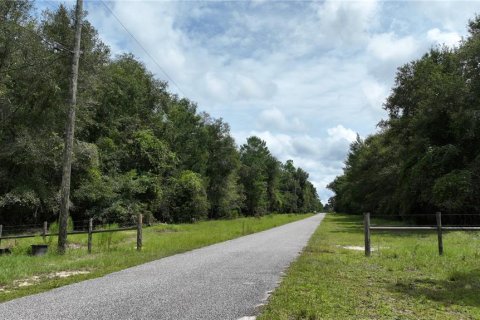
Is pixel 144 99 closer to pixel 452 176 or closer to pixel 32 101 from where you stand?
pixel 32 101

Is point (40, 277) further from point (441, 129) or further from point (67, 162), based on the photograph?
point (441, 129)

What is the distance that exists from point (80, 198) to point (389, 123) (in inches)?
1121

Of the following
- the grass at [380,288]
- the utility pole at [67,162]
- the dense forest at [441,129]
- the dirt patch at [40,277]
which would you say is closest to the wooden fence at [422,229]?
the grass at [380,288]

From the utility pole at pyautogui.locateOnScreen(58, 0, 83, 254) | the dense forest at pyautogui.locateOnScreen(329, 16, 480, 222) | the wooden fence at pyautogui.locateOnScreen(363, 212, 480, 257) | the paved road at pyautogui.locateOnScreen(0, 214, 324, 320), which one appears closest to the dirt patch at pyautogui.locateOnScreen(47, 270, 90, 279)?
the paved road at pyautogui.locateOnScreen(0, 214, 324, 320)

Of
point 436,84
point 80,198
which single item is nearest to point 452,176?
point 436,84

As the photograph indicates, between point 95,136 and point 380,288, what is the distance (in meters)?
38.0

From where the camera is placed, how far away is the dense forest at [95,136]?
26578 millimetres

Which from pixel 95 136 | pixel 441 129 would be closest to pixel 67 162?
pixel 441 129

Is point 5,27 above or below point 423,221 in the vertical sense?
above

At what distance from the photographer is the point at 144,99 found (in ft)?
162

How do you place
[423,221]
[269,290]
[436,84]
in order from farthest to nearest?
[423,221]
[436,84]
[269,290]

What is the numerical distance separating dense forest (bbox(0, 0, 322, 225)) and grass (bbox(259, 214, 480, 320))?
42.3 ft

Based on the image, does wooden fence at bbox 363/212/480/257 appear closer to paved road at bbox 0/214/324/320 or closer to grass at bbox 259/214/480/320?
grass at bbox 259/214/480/320

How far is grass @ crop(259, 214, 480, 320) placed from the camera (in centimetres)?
619
